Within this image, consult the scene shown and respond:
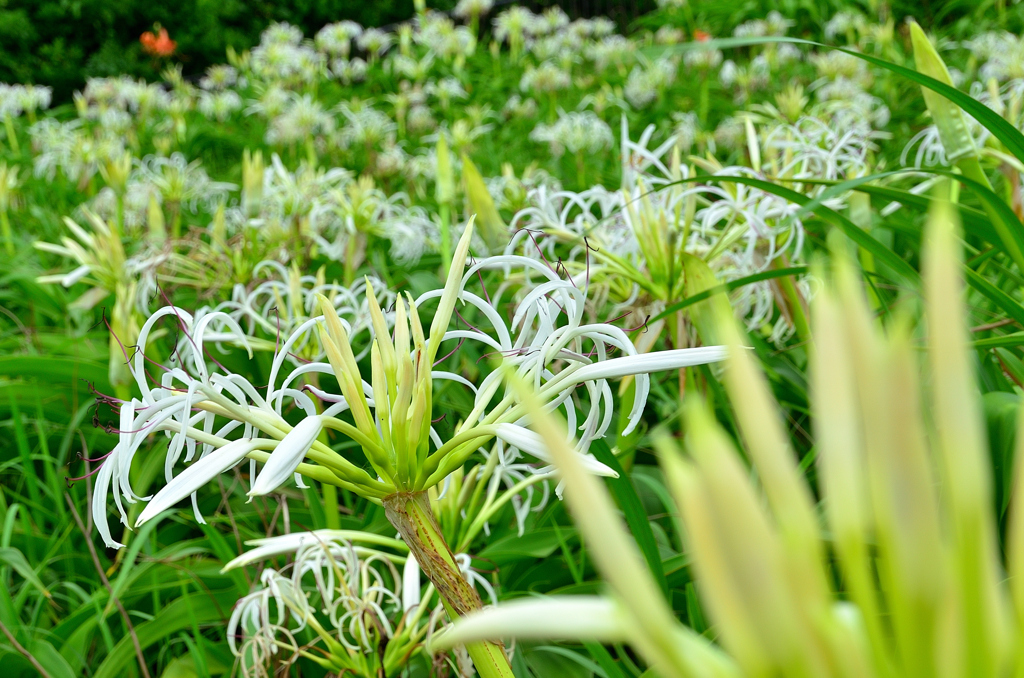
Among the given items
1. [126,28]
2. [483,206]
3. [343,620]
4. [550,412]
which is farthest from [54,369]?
[126,28]

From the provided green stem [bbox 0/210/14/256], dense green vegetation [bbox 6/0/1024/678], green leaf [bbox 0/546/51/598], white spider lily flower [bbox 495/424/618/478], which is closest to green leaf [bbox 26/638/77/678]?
dense green vegetation [bbox 6/0/1024/678]

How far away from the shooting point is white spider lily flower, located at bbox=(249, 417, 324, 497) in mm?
499

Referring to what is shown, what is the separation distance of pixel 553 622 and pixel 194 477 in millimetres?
370

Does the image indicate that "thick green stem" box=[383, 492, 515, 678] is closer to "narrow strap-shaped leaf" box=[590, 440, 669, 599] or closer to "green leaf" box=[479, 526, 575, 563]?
"narrow strap-shaped leaf" box=[590, 440, 669, 599]

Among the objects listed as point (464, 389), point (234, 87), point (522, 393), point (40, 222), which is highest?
point (234, 87)

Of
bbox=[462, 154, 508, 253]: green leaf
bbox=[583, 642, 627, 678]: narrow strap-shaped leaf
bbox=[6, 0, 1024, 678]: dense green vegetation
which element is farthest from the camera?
bbox=[462, 154, 508, 253]: green leaf

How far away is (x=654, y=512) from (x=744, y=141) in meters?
2.62

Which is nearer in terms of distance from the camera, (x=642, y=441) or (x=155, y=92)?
(x=642, y=441)

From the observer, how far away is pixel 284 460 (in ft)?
1.70

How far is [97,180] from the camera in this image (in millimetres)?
4668

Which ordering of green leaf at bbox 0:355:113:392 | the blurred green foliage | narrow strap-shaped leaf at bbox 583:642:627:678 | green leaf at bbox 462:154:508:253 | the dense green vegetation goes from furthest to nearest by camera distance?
the blurred green foliage, green leaf at bbox 0:355:113:392, green leaf at bbox 462:154:508:253, narrow strap-shaped leaf at bbox 583:642:627:678, the dense green vegetation

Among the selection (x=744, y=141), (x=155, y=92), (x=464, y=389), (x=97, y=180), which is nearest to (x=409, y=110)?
(x=155, y=92)

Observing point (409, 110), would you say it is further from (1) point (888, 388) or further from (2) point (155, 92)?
(1) point (888, 388)

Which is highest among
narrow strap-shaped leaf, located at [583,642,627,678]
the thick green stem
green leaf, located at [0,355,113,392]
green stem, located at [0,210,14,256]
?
green stem, located at [0,210,14,256]
